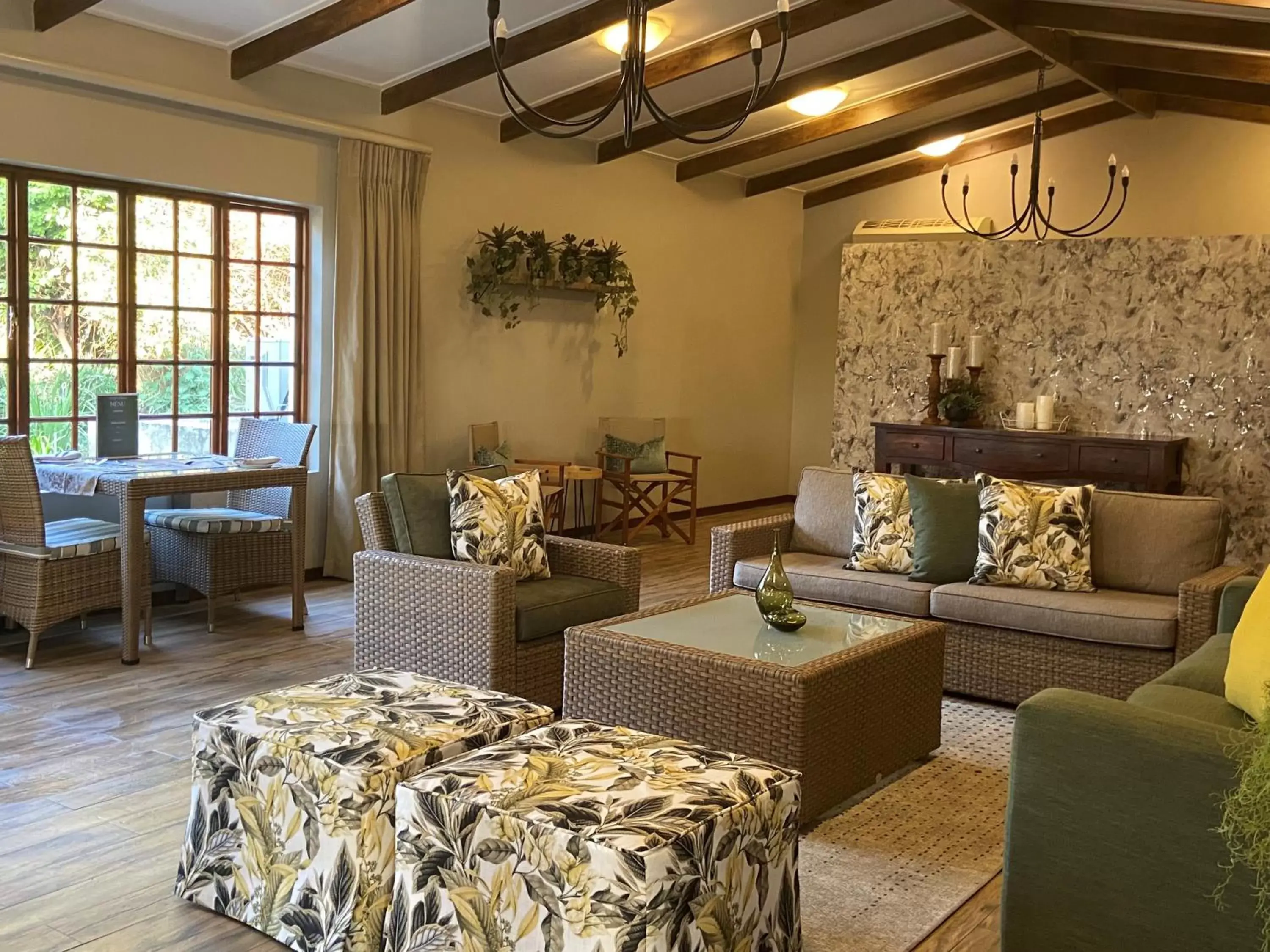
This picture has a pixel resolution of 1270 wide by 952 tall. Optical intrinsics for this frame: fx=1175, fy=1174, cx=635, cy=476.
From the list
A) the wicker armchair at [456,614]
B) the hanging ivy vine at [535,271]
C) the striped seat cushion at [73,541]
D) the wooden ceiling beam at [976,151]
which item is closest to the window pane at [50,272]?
the striped seat cushion at [73,541]

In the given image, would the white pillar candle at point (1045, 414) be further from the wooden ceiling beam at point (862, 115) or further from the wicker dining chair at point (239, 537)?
the wicker dining chair at point (239, 537)

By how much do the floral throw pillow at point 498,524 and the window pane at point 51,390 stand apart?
2.21 m

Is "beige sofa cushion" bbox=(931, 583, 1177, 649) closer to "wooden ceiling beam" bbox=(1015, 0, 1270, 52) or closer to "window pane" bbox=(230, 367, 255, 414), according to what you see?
"wooden ceiling beam" bbox=(1015, 0, 1270, 52)

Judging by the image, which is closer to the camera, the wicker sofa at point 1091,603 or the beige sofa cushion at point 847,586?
the wicker sofa at point 1091,603

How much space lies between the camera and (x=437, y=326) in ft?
22.3

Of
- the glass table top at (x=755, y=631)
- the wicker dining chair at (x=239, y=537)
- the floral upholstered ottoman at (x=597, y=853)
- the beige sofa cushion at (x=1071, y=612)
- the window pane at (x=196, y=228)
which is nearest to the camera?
the floral upholstered ottoman at (x=597, y=853)

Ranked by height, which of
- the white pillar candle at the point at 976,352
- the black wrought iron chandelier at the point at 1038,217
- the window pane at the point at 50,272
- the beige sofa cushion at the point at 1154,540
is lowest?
the beige sofa cushion at the point at 1154,540

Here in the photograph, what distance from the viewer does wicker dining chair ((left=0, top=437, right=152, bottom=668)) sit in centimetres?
437

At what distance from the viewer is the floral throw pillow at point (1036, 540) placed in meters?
4.34

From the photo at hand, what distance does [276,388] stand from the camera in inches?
247

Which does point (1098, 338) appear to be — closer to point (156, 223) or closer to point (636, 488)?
point (636, 488)

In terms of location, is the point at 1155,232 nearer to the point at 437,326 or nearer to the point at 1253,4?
the point at 1253,4

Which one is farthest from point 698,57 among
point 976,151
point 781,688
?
point 781,688

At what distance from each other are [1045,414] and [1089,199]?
2.05 metres
